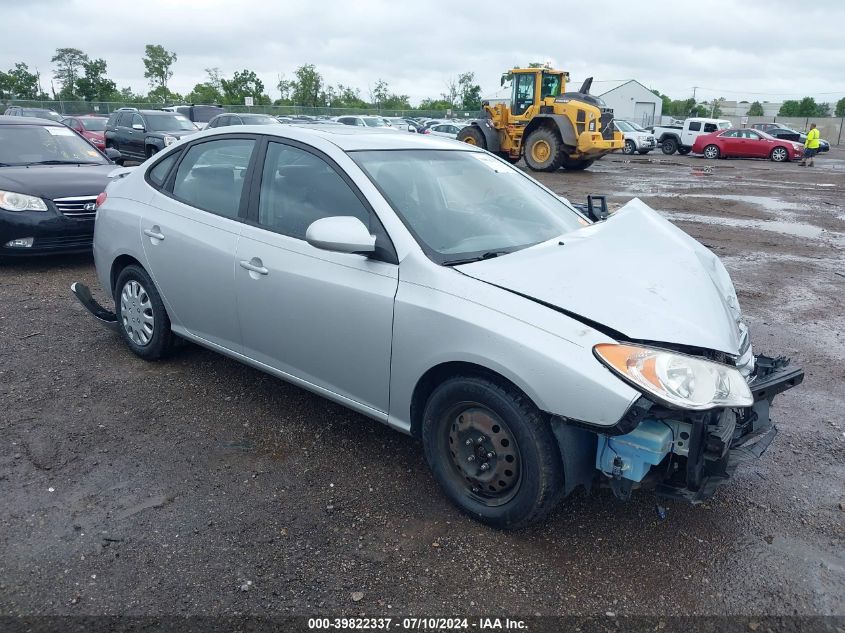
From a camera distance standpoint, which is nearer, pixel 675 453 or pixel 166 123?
pixel 675 453

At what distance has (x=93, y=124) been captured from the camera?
920 inches

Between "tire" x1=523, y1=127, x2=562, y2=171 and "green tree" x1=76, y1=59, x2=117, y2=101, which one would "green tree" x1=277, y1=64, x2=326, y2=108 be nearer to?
"green tree" x1=76, y1=59, x2=117, y2=101

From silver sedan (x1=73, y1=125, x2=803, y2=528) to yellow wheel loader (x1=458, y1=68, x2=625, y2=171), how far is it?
16.9 meters

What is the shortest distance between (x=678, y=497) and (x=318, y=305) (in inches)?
74.5

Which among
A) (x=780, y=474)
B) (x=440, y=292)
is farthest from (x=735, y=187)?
(x=440, y=292)

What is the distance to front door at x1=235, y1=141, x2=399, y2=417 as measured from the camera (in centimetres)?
322

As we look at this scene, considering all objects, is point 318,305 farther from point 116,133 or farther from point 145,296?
point 116,133

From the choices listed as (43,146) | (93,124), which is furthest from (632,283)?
(93,124)

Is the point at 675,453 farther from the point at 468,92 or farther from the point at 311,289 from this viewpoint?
the point at 468,92

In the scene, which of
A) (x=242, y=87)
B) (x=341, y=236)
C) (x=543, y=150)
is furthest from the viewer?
(x=242, y=87)

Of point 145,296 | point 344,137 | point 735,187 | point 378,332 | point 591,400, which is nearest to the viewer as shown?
point 591,400

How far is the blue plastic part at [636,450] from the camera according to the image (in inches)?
102

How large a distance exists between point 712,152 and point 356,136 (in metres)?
32.7

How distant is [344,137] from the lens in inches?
148
